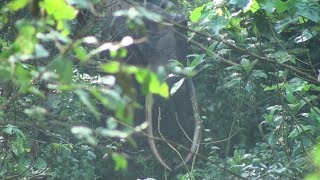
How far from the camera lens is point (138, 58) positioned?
7.94 m

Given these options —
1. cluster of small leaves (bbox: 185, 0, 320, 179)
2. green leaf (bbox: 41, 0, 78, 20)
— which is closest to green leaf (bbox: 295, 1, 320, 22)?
cluster of small leaves (bbox: 185, 0, 320, 179)

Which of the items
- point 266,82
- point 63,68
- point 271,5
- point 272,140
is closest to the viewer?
point 63,68

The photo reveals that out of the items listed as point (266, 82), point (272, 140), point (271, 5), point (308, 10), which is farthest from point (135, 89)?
point (266, 82)

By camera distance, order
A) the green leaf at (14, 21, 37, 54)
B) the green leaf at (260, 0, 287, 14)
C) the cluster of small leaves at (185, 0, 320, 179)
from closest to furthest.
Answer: the green leaf at (14, 21, 37, 54)
the green leaf at (260, 0, 287, 14)
the cluster of small leaves at (185, 0, 320, 179)

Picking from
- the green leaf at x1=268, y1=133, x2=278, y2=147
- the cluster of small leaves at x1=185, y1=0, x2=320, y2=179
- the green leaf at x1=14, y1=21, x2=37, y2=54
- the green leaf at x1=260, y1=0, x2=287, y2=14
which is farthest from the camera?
the green leaf at x1=268, y1=133, x2=278, y2=147

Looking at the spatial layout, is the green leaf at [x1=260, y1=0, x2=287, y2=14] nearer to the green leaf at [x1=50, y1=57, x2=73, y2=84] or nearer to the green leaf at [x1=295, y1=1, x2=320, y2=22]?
the green leaf at [x1=295, y1=1, x2=320, y2=22]

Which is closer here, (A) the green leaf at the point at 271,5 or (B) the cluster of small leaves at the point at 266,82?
(A) the green leaf at the point at 271,5

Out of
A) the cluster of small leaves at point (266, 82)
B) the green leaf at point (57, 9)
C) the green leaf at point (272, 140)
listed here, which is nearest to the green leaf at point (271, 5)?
the cluster of small leaves at point (266, 82)

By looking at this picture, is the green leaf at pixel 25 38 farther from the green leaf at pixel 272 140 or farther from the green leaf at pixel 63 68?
the green leaf at pixel 272 140

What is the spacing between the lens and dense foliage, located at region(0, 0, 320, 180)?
3.90 feet

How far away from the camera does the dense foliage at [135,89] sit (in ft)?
3.90

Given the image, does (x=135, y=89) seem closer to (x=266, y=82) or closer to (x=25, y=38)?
(x=25, y=38)

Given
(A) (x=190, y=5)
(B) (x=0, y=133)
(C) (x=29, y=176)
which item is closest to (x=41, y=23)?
(C) (x=29, y=176)

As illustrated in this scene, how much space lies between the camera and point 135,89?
199 cm
